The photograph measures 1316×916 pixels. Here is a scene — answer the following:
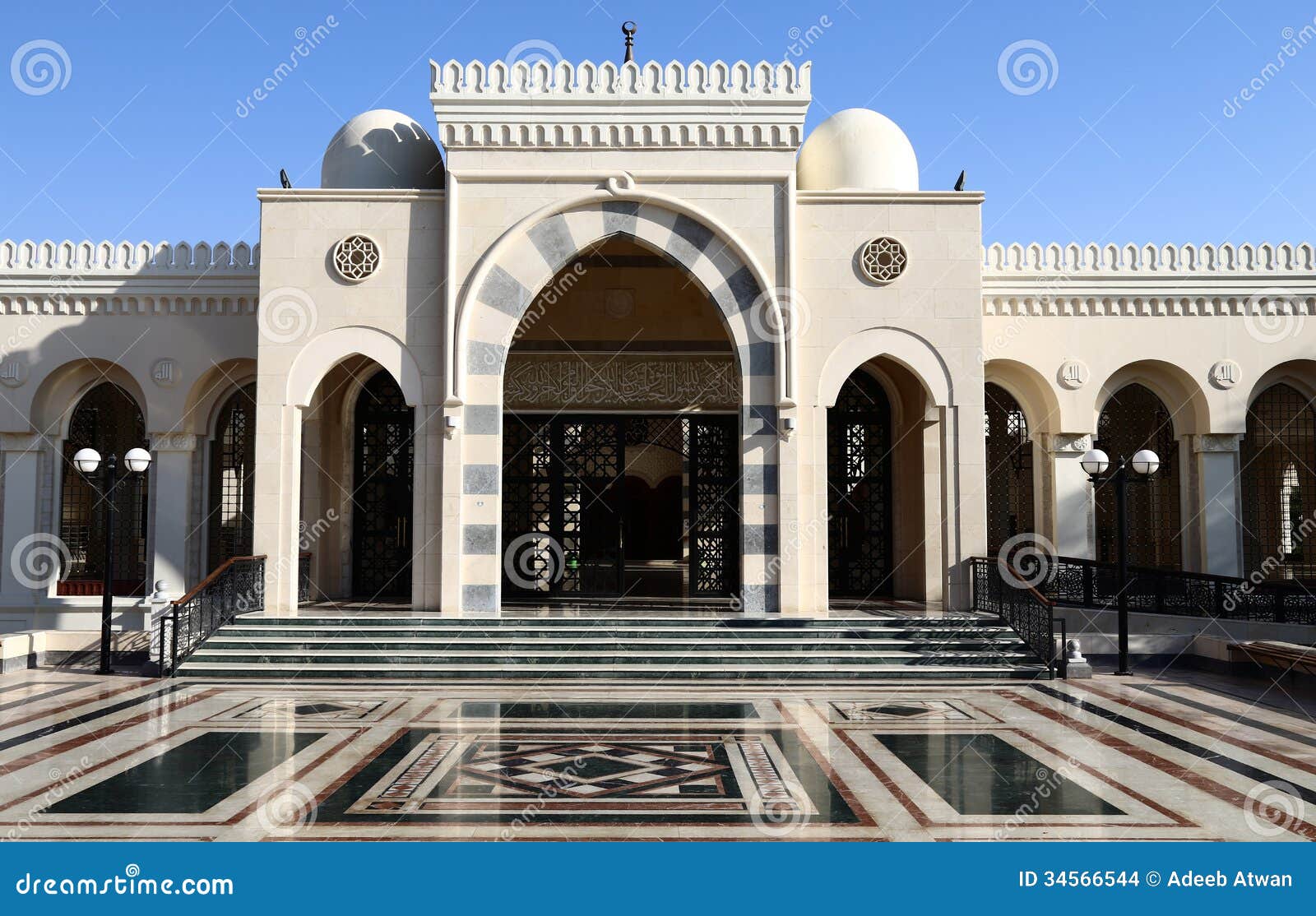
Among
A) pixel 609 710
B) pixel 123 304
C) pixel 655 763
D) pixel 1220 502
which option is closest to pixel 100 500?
pixel 123 304

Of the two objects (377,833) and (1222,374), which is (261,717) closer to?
(377,833)

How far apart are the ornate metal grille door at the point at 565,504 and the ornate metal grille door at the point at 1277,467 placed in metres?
9.16

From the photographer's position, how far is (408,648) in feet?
35.2

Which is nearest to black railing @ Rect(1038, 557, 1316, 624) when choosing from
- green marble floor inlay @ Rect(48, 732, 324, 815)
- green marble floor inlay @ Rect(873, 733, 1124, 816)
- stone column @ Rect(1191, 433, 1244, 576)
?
stone column @ Rect(1191, 433, 1244, 576)

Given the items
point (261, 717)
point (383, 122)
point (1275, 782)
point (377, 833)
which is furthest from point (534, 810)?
point (383, 122)

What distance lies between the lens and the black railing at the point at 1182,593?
11.3m

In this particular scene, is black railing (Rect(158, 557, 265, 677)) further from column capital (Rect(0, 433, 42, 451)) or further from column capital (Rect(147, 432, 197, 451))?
column capital (Rect(0, 433, 42, 451))

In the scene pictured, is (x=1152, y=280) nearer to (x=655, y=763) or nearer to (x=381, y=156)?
(x=381, y=156)

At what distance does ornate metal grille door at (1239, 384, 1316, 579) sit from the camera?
1572 cm

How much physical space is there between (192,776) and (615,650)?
499cm

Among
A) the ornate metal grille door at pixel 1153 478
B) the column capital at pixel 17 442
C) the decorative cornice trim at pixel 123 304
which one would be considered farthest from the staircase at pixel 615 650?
the ornate metal grille door at pixel 1153 478

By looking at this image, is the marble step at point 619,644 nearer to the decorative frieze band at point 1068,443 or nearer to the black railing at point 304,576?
the black railing at point 304,576

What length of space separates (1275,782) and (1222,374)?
9.20m

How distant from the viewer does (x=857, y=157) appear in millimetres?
12875
